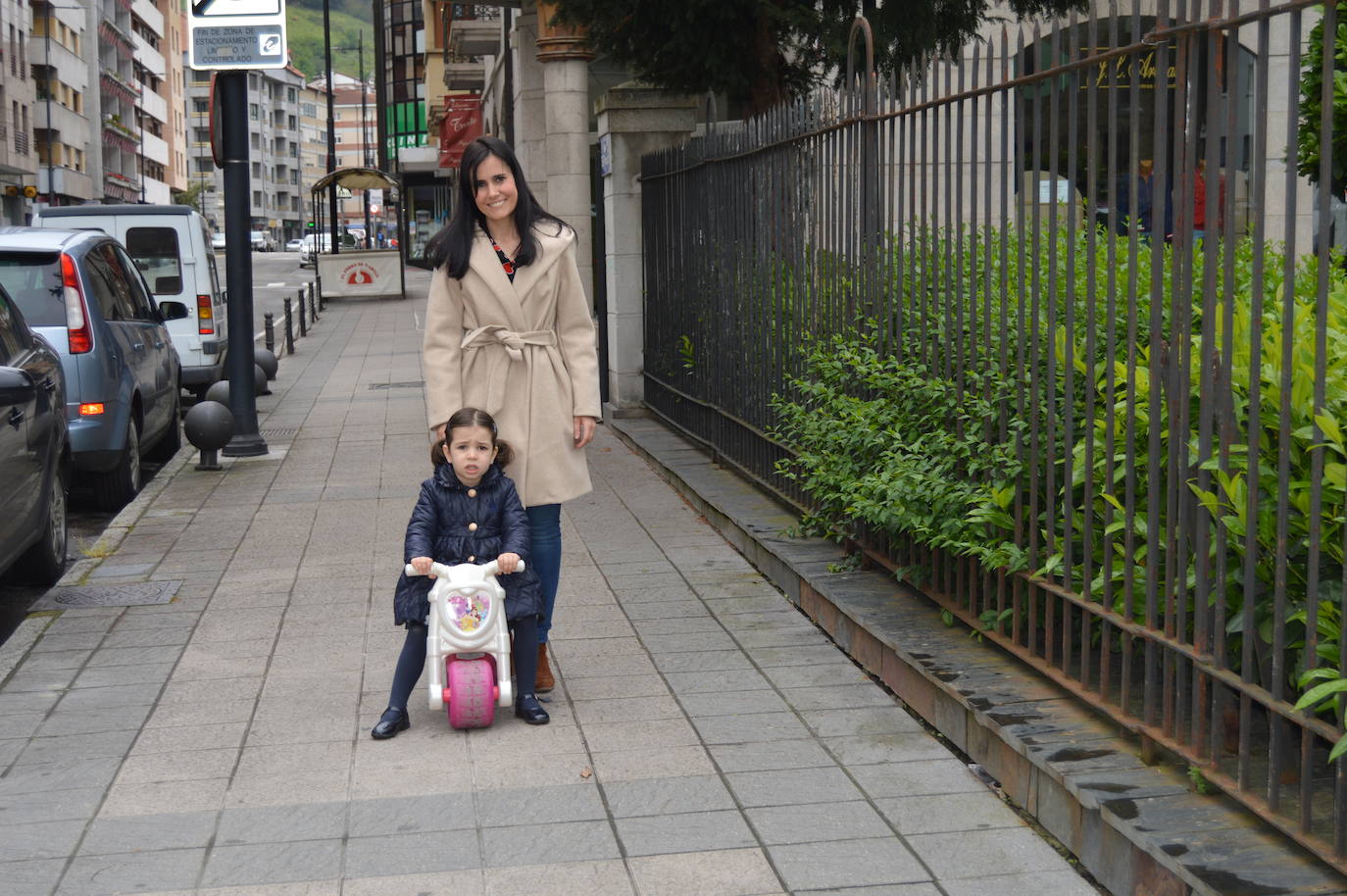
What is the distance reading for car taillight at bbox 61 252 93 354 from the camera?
32.3 feet

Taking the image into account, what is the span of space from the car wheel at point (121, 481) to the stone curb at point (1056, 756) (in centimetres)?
518

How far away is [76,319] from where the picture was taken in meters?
9.87

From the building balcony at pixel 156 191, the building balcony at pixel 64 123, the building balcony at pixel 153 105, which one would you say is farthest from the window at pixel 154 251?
the building balcony at pixel 153 105

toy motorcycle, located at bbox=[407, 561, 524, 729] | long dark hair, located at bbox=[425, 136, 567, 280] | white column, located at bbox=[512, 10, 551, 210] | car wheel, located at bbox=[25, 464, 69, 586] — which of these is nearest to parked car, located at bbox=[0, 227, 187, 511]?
car wheel, located at bbox=[25, 464, 69, 586]

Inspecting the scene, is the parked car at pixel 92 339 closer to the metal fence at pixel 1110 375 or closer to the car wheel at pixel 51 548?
the car wheel at pixel 51 548

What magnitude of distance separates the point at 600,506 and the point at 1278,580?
6.31 metres

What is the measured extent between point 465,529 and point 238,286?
7603mm

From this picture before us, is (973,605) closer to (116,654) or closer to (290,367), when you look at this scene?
(116,654)

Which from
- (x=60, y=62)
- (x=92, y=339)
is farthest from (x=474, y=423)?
(x=60, y=62)

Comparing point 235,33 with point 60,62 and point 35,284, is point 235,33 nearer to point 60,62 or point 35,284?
point 35,284

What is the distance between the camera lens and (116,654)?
628 cm

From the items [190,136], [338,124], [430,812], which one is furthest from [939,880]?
[338,124]

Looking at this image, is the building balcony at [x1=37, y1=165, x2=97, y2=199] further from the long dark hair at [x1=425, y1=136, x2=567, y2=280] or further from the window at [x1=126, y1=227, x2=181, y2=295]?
the long dark hair at [x1=425, y1=136, x2=567, y2=280]

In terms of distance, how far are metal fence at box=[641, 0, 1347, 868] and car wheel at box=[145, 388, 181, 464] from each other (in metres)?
6.63
